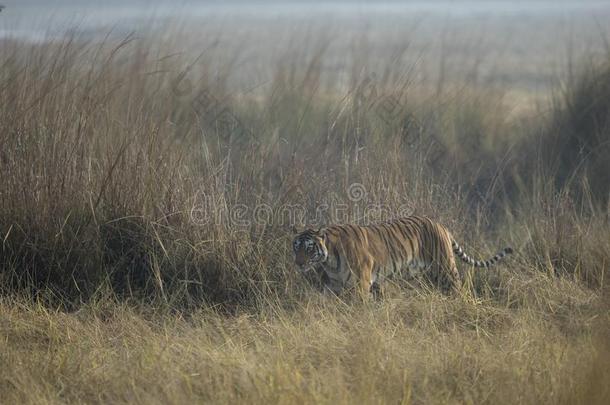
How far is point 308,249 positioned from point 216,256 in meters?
0.65

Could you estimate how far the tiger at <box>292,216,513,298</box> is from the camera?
5.02 m

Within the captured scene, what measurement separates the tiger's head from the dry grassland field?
22cm

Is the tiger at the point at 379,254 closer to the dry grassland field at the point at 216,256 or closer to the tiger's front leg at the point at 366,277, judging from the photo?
the tiger's front leg at the point at 366,277

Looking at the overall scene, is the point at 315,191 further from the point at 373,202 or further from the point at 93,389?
the point at 93,389

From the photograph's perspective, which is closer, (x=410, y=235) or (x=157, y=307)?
(x=157, y=307)

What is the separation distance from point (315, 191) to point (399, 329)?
57.2 inches

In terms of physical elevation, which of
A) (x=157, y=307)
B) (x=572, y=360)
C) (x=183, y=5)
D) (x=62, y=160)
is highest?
(x=183, y=5)

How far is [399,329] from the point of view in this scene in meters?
4.57

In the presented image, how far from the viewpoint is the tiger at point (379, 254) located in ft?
16.5

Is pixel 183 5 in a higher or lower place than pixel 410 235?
higher

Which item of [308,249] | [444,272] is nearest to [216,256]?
[308,249]

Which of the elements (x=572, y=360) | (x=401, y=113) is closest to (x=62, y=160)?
(x=401, y=113)

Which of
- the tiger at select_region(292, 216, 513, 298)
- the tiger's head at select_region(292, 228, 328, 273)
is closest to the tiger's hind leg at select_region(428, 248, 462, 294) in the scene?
the tiger at select_region(292, 216, 513, 298)

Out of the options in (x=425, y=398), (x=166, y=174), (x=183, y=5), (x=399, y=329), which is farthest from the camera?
(x=183, y=5)
